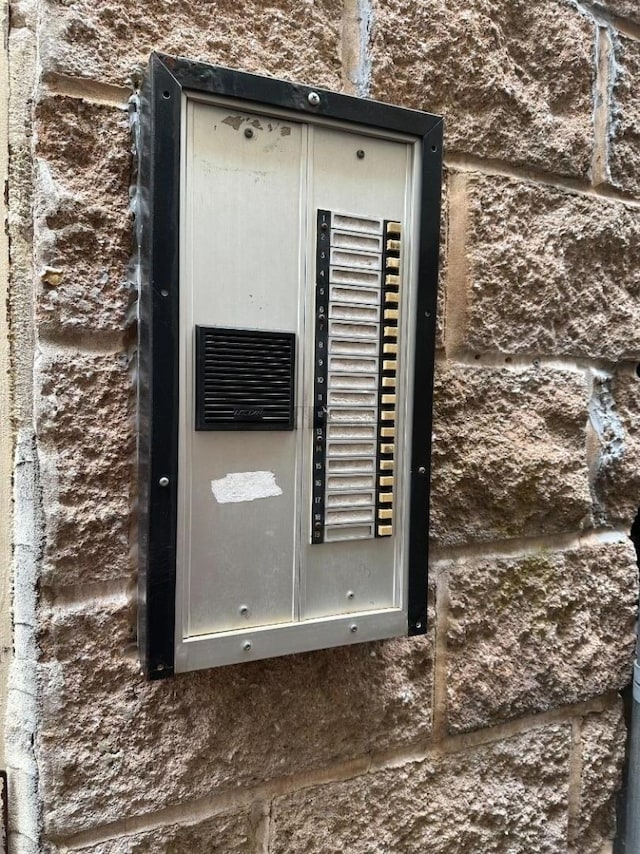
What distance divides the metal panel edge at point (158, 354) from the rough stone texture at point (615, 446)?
25.9 inches

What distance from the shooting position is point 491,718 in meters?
1.06

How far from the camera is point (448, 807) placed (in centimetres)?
104

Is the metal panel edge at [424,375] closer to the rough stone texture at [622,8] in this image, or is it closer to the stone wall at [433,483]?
the stone wall at [433,483]

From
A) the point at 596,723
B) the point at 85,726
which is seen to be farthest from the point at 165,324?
the point at 596,723

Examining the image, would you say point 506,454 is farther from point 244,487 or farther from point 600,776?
point 600,776

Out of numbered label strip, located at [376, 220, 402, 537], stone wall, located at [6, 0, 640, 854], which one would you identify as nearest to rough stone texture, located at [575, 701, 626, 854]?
stone wall, located at [6, 0, 640, 854]

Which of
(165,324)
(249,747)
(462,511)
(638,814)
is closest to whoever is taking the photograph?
(165,324)

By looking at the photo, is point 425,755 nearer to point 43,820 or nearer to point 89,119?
point 43,820

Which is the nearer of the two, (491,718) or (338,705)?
(338,705)

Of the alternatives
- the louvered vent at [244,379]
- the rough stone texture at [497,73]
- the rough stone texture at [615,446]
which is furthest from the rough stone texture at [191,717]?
the rough stone texture at [497,73]

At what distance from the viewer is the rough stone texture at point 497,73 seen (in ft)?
3.06

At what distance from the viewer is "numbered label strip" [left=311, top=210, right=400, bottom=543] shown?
0.84 meters

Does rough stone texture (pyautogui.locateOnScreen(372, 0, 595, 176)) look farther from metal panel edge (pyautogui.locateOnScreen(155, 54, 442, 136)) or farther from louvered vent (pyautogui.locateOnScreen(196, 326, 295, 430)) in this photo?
louvered vent (pyautogui.locateOnScreen(196, 326, 295, 430))

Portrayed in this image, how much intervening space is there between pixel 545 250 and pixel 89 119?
0.61m
